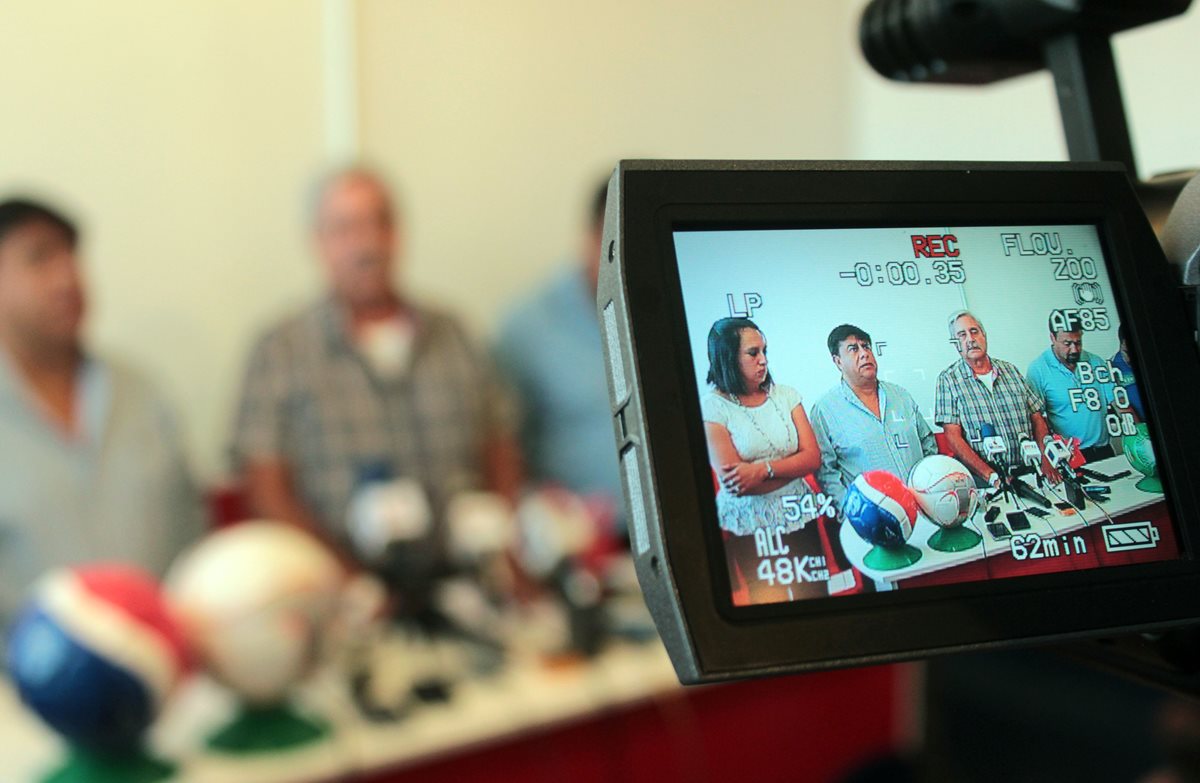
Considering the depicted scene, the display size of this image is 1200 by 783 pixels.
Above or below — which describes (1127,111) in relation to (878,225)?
above

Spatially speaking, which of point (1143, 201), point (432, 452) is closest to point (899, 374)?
point (1143, 201)

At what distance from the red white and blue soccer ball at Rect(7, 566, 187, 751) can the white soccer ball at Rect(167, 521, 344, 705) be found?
8 cm

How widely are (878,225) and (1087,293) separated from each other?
13 cm

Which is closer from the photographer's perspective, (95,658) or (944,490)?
(944,490)

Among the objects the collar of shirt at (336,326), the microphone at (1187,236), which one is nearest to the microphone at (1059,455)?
the microphone at (1187,236)

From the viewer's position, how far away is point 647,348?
54 cm

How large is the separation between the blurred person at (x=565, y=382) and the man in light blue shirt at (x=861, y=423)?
2.12 meters

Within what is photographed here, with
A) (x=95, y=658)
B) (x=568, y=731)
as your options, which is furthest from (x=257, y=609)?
(x=568, y=731)

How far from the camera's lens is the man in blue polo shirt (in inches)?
23.9

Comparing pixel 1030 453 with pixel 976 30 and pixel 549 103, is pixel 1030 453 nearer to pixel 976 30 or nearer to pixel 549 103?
pixel 976 30

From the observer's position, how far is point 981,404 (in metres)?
0.59

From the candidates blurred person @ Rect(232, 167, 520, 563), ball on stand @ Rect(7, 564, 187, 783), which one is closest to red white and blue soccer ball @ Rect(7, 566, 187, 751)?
ball on stand @ Rect(7, 564, 187, 783)

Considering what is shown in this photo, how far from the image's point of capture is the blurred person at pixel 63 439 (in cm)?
196

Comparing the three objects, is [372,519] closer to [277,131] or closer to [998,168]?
[277,131]
